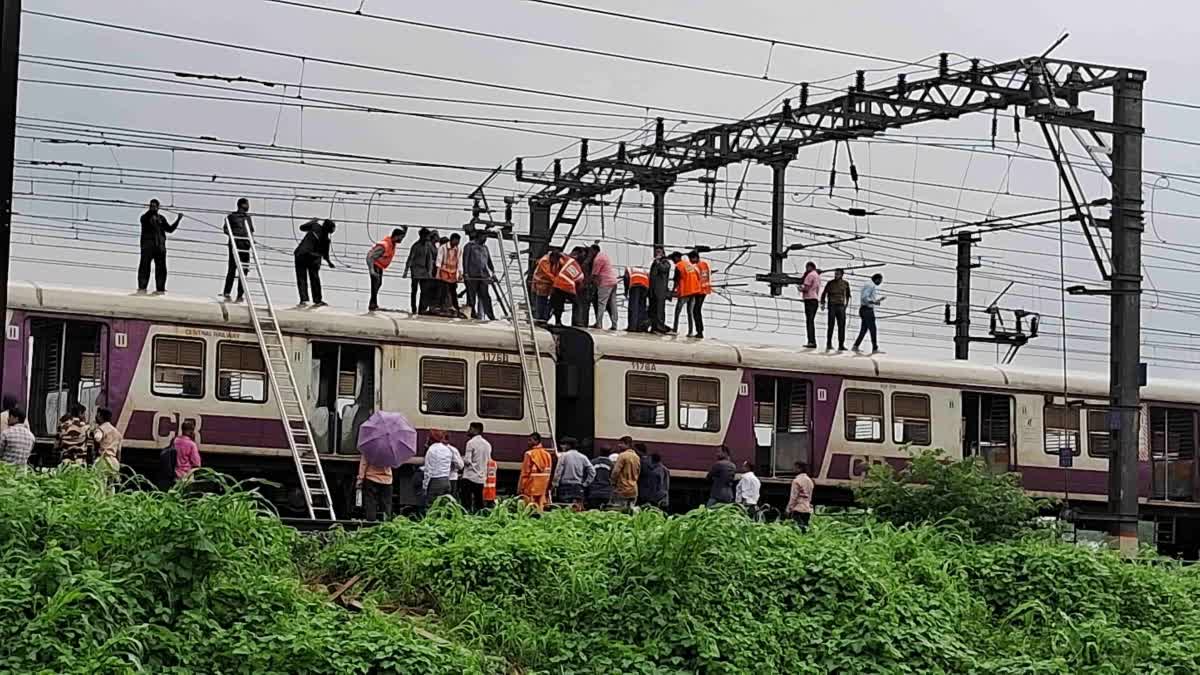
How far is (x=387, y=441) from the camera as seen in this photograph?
22.1 meters

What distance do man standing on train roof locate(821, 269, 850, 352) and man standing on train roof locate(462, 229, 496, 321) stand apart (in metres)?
6.00

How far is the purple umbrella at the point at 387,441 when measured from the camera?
21984mm

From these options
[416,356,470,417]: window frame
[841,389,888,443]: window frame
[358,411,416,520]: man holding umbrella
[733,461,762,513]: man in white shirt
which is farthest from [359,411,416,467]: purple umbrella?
[841,389,888,443]: window frame

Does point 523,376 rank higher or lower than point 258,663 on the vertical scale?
higher

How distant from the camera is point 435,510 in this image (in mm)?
16484

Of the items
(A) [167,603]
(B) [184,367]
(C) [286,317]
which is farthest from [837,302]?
(A) [167,603]

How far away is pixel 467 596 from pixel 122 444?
34.5 ft

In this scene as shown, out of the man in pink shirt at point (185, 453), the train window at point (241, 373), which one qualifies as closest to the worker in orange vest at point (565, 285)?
the train window at point (241, 373)

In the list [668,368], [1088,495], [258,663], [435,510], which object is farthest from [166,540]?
[1088,495]

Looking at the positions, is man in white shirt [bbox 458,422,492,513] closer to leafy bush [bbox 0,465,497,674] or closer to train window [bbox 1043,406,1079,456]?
leafy bush [bbox 0,465,497,674]

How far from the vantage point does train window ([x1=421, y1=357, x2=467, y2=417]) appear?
84.6 feet

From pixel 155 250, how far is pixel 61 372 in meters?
2.11

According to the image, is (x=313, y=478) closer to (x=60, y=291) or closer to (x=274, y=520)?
(x=60, y=291)

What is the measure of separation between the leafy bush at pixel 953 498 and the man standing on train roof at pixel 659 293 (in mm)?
8268
